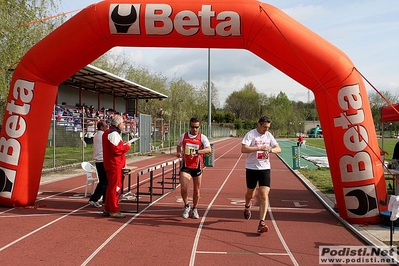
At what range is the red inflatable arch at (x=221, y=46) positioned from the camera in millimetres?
7117

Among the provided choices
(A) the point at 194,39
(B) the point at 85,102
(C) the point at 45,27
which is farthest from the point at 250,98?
(A) the point at 194,39

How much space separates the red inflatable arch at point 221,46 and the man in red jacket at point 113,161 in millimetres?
1728

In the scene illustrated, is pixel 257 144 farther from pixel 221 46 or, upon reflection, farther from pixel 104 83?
pixel 104 83

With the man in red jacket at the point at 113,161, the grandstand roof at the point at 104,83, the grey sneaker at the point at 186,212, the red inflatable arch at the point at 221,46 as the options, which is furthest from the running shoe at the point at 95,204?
the grandstand roof at the point at 104,83

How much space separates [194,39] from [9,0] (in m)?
11.3

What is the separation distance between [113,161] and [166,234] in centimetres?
175

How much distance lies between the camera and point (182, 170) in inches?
296

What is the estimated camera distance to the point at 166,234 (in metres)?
6.43

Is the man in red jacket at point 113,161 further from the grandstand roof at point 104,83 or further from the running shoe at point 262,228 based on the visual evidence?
the grandstand roof at point 104,83

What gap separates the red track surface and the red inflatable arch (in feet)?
2.62

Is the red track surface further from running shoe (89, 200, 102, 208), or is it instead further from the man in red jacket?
the man in red jacket

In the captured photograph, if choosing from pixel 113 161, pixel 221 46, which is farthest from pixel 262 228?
pixel 221 46

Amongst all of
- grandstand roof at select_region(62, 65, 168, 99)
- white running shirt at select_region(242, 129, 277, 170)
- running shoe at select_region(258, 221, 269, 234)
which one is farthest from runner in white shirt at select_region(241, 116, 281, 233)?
grandstand roof at select_region(62, 65, 168, 99)

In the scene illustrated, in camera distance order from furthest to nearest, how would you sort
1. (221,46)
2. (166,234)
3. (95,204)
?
(95,204) < (221,46) < (166,234)
